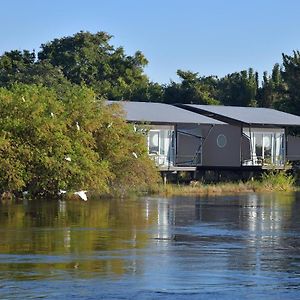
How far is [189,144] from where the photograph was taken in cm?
5797

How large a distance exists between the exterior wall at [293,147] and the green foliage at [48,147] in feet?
68.7

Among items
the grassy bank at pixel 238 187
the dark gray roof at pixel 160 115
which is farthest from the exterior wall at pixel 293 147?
the dark gray roof at pixel 160 115

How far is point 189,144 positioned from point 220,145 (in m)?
2.08

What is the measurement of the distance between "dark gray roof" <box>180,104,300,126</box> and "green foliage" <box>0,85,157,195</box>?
56.4 ft

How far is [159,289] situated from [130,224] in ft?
43.2

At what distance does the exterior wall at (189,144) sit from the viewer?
188 feet

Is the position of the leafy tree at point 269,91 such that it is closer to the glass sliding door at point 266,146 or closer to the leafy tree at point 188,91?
the leafy tree at point 188,91

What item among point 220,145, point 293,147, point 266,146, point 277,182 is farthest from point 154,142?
point 293,147

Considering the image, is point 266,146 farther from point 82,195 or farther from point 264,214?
point 264,214

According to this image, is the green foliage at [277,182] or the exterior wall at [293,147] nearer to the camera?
the green foliage at [277,182]

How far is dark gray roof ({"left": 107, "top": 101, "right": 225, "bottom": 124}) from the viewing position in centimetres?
5500

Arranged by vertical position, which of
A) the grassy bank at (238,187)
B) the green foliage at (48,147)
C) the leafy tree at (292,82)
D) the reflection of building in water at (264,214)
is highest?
the leafy tree at (292,82)

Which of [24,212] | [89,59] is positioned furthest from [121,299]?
[89,59]

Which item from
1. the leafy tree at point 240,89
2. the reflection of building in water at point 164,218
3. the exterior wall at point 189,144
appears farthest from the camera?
the leafy tree at point 240,89
